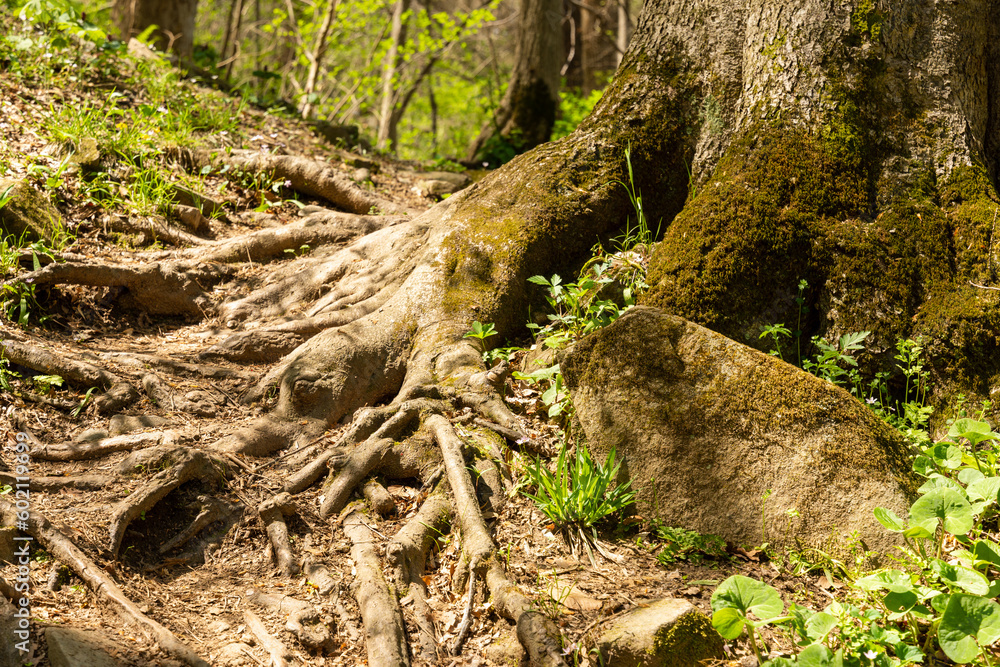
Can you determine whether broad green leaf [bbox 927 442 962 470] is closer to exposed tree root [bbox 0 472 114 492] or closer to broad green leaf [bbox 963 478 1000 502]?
broad green leaf [bbox 963 478 1000 502]

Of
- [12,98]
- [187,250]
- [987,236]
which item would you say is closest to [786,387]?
[987,236]

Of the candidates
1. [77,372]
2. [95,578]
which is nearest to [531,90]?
[77,372]

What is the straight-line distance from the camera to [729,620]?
2262mm

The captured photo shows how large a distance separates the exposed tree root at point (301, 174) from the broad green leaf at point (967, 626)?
216 inches

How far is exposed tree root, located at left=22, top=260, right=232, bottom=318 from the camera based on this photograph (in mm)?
4770

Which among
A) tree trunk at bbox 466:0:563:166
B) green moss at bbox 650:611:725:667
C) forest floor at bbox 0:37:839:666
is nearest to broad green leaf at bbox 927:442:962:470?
forest floor at bbox 0:37:839:666

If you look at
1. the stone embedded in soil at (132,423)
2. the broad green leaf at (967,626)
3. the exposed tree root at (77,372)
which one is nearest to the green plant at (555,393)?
A: the broad green leaf at (967,626)

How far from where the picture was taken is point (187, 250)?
5.46 meters

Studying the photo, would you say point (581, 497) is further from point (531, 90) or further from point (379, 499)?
point (531, 90)

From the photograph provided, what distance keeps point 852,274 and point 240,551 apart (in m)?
3.58

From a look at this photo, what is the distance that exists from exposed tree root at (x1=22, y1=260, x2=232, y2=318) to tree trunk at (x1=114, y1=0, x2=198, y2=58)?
570cm

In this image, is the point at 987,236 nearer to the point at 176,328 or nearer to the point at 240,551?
the point at 240,551

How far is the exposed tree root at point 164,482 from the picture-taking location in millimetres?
3105

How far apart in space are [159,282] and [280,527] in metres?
2.62
